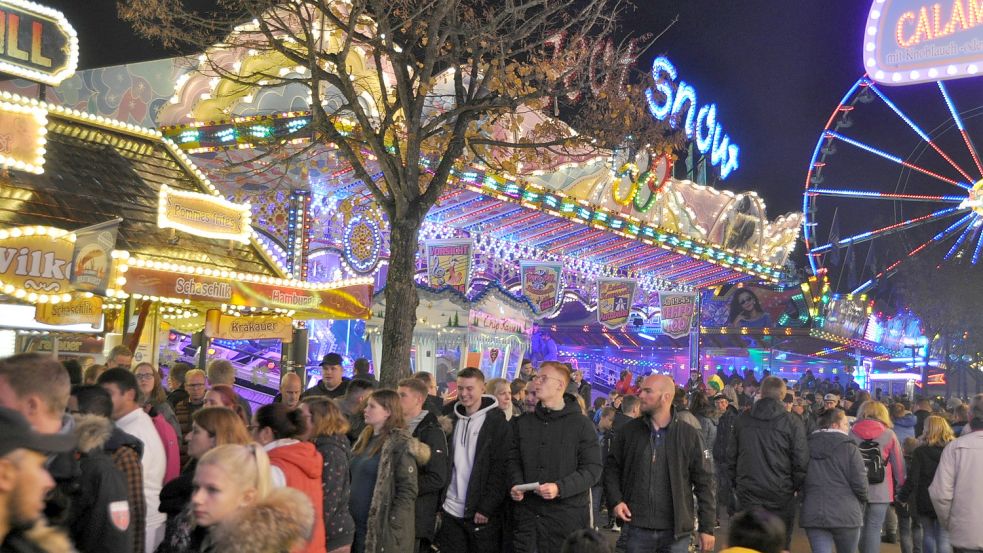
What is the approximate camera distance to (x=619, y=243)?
2555 centimetres

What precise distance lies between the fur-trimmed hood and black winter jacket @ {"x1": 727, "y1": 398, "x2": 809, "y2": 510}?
587 centimetres

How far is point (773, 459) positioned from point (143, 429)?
5349 millimetres

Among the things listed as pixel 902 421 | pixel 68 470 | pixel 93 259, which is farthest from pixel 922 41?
pixel 68 470

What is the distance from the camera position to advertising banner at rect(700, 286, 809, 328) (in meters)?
40.4

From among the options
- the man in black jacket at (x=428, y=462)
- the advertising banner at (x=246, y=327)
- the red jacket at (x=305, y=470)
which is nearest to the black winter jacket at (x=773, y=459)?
the man in black jacket at (x=428, y=462)

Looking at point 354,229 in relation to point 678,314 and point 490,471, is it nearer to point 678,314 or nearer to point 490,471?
point 678,314

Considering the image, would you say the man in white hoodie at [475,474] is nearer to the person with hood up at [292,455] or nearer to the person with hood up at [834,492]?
the person with hood up at [292,455]

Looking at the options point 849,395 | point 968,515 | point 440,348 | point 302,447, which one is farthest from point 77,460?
point 849,395

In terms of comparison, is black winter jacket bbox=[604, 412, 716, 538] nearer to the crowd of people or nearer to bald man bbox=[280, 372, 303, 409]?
the crowd of people

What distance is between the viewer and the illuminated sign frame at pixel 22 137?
40.9 feet

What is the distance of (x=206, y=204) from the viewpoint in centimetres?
1416

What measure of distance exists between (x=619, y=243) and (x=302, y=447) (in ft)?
69.1

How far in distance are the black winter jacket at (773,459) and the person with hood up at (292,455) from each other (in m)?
4.60

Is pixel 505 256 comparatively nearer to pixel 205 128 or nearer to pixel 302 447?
pixel 205 128
